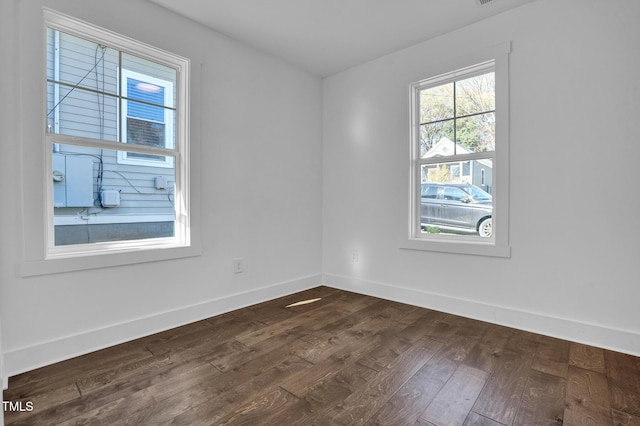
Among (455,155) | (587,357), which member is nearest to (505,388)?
(587,357)

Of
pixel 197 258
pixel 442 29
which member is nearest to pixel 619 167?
pixel 442 29

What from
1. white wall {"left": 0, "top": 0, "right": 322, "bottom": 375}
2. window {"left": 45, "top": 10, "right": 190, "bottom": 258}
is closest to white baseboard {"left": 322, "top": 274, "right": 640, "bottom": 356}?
white wall {"left": 0, "top": 0, "right": 322, "bottom": 375}

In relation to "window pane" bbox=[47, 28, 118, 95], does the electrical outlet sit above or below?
below

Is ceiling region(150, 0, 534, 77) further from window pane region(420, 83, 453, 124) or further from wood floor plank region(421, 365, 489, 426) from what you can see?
wood floor plank region(421, 365, 489, 426)

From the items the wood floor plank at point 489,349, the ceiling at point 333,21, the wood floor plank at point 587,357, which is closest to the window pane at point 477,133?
the ceiling at point 333,21

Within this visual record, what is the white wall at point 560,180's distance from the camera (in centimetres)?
226

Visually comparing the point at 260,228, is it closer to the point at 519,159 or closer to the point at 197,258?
the point at 197,258

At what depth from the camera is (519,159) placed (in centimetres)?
266

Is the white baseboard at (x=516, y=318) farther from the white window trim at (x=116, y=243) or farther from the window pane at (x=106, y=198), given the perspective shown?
the window pane at (x=106, y=198)

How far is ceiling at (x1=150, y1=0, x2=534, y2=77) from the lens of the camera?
2.59 meters

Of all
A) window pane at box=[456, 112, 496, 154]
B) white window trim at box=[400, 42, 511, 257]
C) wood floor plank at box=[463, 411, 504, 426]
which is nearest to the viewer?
wood floor plank at box=[463, 411, 504, 426]

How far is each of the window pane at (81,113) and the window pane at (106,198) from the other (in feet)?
0.39

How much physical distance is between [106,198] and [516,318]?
3367 mm

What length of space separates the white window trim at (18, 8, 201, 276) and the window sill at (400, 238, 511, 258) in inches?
81.7
